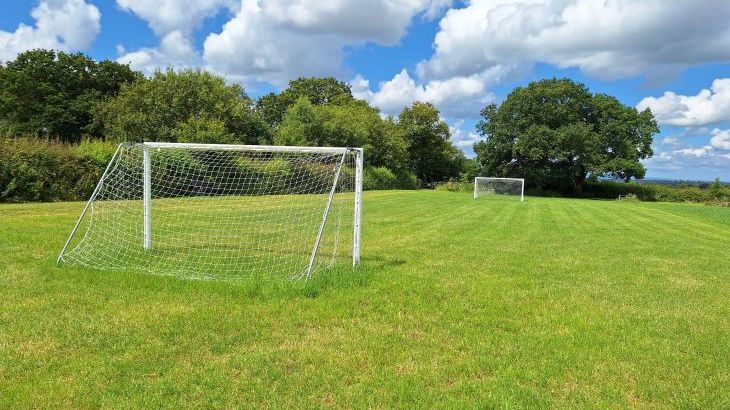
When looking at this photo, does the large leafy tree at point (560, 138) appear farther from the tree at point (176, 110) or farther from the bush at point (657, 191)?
the tree at point (176, 110)

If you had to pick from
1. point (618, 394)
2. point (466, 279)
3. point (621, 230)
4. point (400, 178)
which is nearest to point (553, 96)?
point (400, 178)

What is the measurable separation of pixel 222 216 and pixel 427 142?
4875cm

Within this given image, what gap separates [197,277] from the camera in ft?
23.0

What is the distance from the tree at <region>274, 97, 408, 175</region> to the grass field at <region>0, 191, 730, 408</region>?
31.3 metres

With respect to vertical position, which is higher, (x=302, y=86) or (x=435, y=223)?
(x=302, y=86)

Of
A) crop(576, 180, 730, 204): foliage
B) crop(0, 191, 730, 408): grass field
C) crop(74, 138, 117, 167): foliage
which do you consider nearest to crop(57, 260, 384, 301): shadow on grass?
crop(0, 191, 730, 408): grass field

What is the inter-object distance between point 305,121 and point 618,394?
37754mm

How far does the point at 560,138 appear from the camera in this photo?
47531 mm

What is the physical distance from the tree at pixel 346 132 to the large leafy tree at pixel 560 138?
995 cm

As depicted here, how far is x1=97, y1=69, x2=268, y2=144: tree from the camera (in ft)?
103

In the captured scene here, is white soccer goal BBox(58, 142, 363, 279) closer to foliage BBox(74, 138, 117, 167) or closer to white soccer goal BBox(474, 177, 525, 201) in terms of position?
foliage BBox(74, 138, 117, 167)

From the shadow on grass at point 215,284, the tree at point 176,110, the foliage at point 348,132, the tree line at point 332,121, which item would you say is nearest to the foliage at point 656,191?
the tree line at point 332,121

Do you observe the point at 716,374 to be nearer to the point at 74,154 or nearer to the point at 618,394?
the point at 618,394

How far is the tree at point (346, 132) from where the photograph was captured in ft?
130
